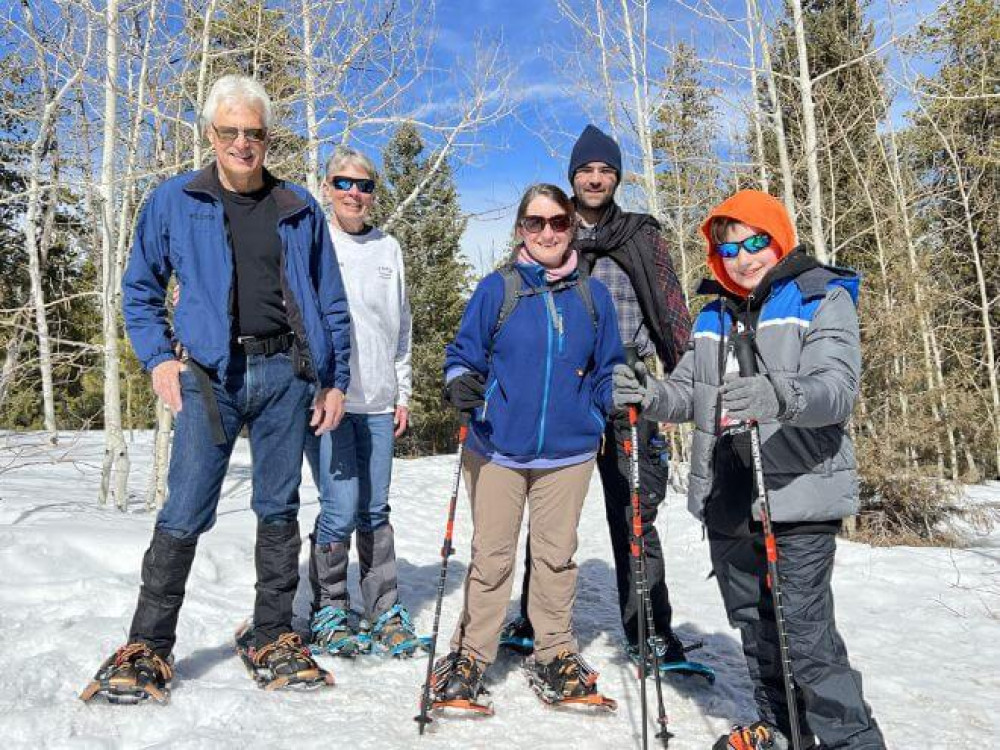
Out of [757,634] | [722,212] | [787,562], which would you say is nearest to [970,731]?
[757,634]

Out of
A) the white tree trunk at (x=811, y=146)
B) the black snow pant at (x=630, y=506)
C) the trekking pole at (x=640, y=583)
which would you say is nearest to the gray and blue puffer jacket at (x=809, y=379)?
the trekking pole at (x=640, y=583)

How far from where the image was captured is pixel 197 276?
9.27 ft

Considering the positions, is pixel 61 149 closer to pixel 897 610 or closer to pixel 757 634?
pixel 757 634

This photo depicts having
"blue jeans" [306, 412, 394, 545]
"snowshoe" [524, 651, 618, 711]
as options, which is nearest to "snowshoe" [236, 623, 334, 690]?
"blue jeans" [306, 412, 394, 545]

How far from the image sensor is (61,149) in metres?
8.58

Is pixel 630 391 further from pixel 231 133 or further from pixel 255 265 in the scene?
pixel 231 133

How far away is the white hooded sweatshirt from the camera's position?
3568 millimetres

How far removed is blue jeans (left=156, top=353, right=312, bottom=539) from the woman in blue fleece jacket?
0.72 meters

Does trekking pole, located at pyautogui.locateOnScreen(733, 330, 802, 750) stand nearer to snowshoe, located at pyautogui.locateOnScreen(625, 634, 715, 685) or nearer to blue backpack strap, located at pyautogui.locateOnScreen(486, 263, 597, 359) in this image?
blue backpack strap, located at pyautogui.locateOnScreen(486, 263, 597, 359)

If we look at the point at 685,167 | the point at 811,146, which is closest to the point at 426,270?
the point at 685,167

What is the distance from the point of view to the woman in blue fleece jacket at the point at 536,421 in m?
3.09

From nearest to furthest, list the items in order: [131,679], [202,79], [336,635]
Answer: [131,679] → [336,635] → [202,79]

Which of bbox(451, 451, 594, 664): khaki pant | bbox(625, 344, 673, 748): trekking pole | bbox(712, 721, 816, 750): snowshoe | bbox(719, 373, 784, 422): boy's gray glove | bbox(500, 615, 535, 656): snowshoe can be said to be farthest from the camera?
bbox(500, 615, 535, 656): snowshoe

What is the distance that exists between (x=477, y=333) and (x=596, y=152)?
1.21 metres
